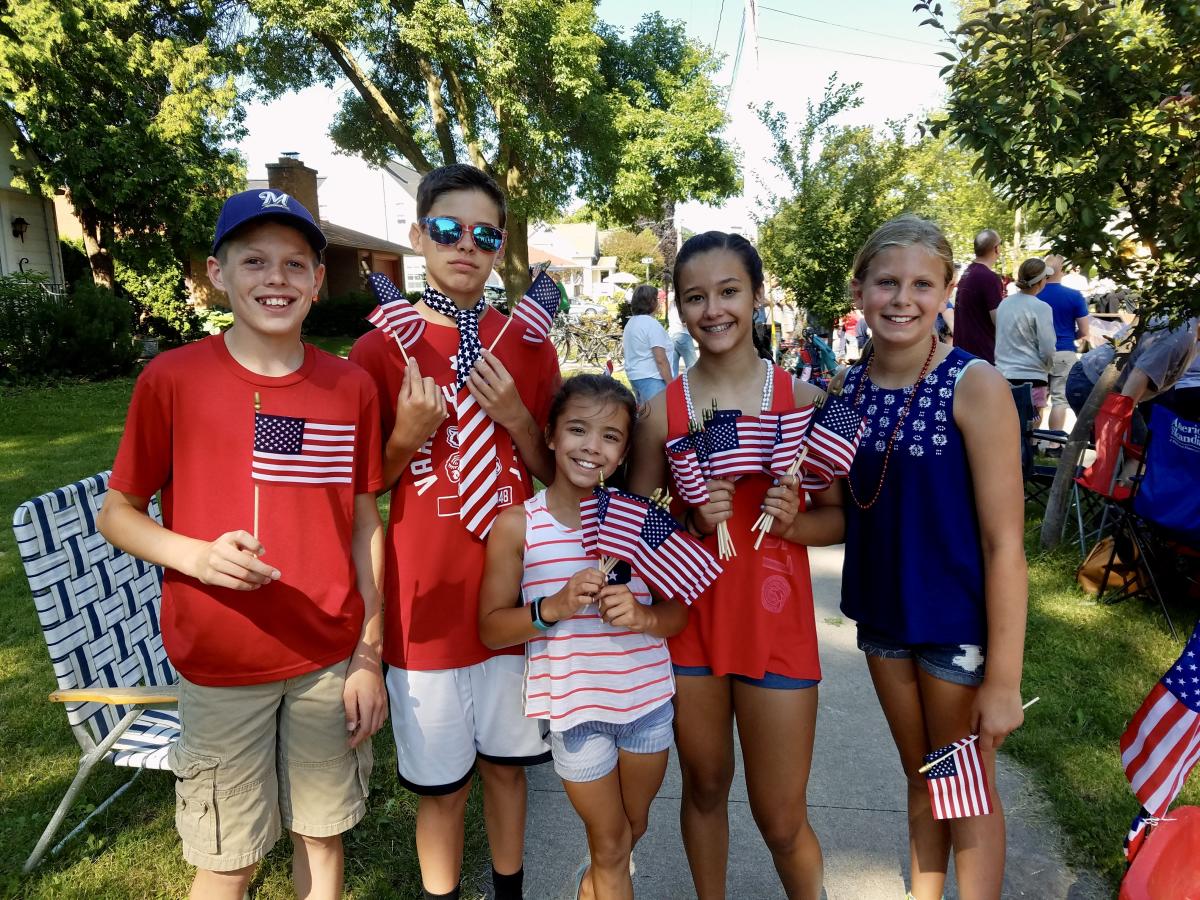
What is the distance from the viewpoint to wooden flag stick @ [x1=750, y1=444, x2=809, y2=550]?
2.10m

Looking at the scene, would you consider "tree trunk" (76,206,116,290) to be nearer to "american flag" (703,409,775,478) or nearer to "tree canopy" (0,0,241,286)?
"tree canopy" (0,0,241,286)

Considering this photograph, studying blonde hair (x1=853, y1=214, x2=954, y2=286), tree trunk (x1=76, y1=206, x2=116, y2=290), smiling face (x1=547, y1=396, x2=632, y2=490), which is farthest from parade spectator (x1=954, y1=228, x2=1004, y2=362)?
tree trunk (x1=76, y1=206, x2=116, y2=290)

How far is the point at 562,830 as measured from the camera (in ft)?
10.4

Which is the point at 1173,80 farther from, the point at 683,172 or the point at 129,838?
the point at 683,172

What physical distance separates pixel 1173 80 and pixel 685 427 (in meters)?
3.77

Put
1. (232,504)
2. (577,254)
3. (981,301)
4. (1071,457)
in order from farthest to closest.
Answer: (577,254), (981,301), (1071,457), (232,504)

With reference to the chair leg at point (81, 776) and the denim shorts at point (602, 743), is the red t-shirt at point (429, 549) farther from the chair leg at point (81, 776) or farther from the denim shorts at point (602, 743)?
the chair leg at point (81, 776)

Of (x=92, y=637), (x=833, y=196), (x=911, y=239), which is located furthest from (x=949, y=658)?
(x=833, y=196)

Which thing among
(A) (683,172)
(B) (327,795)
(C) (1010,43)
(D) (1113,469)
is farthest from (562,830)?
(A) (683,172)

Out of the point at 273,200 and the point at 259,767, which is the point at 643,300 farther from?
the point at 259,767

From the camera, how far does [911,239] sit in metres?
2.15

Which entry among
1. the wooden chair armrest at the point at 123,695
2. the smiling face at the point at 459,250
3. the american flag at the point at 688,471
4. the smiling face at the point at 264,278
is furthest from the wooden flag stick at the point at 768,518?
the wooden chair armrest at the point at 123,695

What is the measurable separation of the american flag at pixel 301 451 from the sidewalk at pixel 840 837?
179 cm

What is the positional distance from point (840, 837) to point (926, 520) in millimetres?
1669
